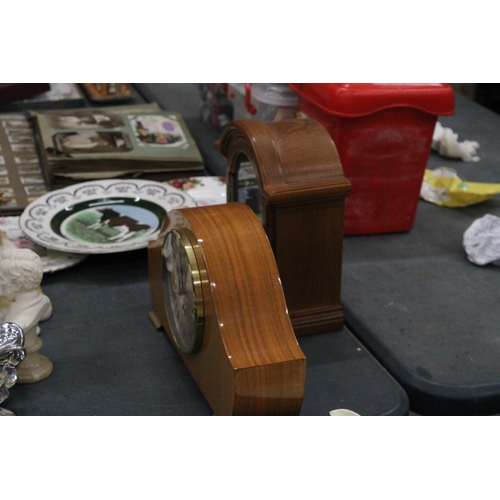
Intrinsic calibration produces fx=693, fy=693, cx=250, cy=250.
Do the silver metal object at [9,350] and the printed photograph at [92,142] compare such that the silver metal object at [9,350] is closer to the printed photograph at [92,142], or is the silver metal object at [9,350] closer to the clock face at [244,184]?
the clock face at [244,184]

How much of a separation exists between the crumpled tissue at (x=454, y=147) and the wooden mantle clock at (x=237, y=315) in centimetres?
91

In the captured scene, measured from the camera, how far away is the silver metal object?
745 mm

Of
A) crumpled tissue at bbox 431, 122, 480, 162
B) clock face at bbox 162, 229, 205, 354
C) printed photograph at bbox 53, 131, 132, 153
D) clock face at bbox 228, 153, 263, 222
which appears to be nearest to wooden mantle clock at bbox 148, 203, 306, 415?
clock face at bbox 162, 229, 205, 354

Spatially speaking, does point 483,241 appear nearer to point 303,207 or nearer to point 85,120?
point 303,207

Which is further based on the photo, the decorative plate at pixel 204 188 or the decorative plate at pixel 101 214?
the decorative plate at pixel 204 188

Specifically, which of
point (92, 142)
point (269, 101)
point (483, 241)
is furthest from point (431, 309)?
point (92, 142)

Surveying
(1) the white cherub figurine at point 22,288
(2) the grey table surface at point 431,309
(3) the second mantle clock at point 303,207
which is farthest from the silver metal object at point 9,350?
(2) the grey table surface at point 431,309

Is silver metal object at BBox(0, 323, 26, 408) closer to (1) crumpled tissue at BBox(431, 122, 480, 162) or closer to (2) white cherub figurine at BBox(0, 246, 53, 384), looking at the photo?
(2) white cherub figurine at BBox(0, 246, 53, 384)

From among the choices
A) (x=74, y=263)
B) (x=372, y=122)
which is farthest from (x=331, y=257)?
(x=74, y=263)

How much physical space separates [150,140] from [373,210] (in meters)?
0.54

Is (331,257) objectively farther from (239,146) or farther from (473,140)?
(473,140)

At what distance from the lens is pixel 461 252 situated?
4.10ft

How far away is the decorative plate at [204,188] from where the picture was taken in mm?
1400

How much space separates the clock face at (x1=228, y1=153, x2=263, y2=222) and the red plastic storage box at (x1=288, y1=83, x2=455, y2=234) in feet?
0.67
